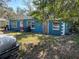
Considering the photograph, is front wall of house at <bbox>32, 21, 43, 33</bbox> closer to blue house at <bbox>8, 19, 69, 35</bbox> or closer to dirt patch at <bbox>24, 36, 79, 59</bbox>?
blue house at <bbox>8, 19, 69, 35</bbox>

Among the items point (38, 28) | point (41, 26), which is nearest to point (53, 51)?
point (41, 26)

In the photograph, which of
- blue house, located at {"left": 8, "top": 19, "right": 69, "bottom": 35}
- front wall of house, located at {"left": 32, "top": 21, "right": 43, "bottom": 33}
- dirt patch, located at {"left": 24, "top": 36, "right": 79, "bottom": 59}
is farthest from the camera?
front wall of house, located at {"left": 32, "top": 21, "right": 43, "bottom": 33}

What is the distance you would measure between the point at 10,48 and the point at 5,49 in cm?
34

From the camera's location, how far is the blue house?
21.8m

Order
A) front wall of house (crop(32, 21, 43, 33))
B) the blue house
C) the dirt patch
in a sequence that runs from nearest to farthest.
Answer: the dirt patch, the blue house, front wall of house (crop(32, 21, 43, 33))

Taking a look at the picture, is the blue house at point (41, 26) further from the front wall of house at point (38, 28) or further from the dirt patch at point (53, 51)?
the dirt patch at point (53, 51)

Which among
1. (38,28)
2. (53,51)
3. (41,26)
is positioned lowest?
(53,51)

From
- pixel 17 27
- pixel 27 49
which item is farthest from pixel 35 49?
pixel 17 27

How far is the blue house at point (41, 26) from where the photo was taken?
21.8 m

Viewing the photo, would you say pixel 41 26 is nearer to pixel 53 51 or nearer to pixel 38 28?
pixel 38 28

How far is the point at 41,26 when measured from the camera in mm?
24406

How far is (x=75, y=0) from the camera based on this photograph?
29.2ft

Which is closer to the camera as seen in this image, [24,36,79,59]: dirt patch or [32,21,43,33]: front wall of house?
[24,36,79,59]: dirt patch

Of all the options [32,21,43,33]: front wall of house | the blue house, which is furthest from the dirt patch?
[32,21,43,33]: front wall of house
